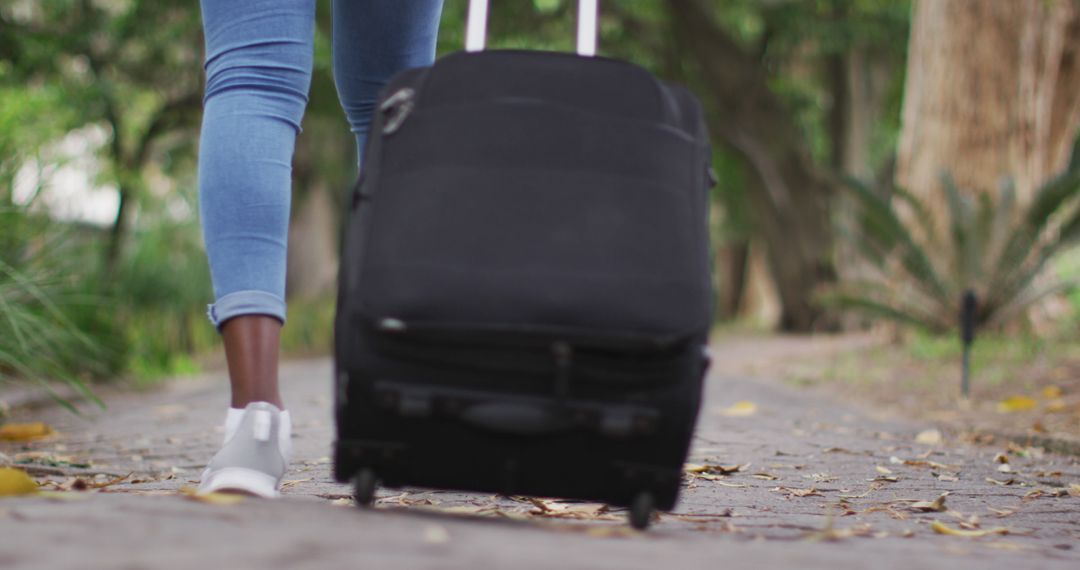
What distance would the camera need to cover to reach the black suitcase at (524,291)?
78.8 inches

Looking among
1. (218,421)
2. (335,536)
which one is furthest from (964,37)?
(335,536)

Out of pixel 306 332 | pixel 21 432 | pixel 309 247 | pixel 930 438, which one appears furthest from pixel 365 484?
pixel 309 247

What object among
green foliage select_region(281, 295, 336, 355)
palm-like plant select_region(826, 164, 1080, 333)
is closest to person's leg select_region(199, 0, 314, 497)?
palm-like plant select_region(826, 164, 1080, 333)

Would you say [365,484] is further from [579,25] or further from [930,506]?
[930,506]

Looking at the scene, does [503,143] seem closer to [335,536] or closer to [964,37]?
[335,536]

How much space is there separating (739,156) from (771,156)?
382 millimetres

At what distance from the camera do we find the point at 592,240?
6.72 feet

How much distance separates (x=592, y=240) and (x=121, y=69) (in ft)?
50.8

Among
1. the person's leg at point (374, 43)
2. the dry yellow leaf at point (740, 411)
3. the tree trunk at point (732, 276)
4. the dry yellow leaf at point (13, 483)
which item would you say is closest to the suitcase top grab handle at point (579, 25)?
the person's leg at point (374, 43)

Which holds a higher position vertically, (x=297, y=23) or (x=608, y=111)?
(x=297, y=23)

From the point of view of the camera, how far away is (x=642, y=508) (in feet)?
6.79

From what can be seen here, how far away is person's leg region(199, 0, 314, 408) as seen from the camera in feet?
7.63

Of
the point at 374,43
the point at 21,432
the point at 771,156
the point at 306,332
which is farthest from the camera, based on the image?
the point at 771,156

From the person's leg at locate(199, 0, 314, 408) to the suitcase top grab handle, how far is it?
0.38m
